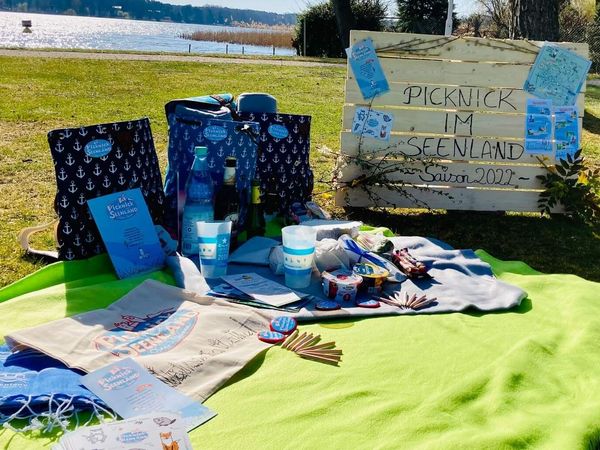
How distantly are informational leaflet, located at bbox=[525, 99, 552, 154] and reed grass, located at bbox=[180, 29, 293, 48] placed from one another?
2399 centimetres

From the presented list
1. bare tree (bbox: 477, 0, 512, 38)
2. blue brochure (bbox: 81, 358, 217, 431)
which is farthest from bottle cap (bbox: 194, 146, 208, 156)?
bare tree (bbox: 477, 0, 512, 38)

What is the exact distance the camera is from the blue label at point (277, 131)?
430 cm

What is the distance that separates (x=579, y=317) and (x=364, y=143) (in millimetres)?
2323

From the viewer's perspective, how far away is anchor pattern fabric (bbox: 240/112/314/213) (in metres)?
4.30

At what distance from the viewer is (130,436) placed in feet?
6.05

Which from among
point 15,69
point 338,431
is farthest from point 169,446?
point 15,69

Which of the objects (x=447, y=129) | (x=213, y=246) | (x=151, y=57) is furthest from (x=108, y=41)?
(x=213, y=246)

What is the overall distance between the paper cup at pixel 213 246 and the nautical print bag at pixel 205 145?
0.55m

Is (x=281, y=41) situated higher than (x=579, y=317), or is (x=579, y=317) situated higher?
(x=281, y=41)

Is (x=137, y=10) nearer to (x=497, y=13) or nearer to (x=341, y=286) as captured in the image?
(x=497, y=13)

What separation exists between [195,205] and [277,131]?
3.56 ft

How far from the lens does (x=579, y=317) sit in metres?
2.91

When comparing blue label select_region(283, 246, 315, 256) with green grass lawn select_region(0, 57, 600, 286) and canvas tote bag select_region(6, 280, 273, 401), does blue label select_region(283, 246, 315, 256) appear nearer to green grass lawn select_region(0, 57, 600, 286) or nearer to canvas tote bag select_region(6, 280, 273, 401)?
canvas tote bag select_region(6, 280, 273, 401)

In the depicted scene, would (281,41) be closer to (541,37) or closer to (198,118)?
(541,37)
